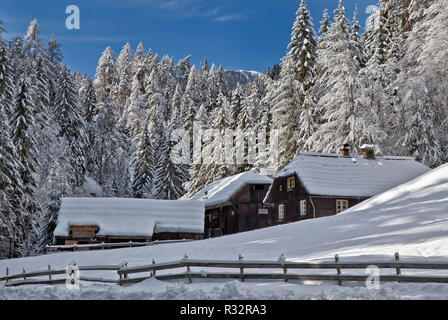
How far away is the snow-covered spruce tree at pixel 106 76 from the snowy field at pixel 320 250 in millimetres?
88045

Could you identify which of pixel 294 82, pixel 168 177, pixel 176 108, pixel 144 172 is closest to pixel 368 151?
pixel 294 82

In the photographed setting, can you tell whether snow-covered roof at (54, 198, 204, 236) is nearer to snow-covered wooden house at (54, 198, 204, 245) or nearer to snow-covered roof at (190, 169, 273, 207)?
snow-covered wooden house at (54, 198, 204, 245)

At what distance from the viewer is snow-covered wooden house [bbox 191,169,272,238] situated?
1994 inches

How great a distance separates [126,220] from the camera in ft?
145

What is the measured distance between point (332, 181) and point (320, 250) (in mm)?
15659

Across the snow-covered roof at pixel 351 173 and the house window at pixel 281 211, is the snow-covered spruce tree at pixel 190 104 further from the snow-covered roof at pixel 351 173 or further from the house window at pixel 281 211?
the snow-covered roof at pixel 351 173

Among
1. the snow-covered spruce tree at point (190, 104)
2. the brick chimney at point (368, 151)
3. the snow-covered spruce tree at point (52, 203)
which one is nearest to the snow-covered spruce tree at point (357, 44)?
the brick chimney at point (368, 151)

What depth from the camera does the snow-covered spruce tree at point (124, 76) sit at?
390 ft

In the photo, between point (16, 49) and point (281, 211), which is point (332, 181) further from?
point (16, 49)

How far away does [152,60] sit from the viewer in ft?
455

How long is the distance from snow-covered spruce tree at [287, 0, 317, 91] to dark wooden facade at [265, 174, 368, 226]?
1527 centimetres
